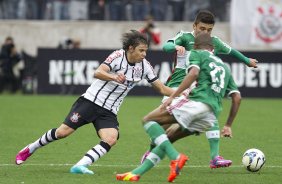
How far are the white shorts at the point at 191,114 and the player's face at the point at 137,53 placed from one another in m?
1.01

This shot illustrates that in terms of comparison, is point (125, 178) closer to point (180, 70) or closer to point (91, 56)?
point (180, 70)

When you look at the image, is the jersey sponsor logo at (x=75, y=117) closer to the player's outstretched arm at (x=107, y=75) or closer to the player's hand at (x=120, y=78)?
the player's outstretched arm at (x=107, y=75)

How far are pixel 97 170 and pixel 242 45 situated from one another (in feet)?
61.0

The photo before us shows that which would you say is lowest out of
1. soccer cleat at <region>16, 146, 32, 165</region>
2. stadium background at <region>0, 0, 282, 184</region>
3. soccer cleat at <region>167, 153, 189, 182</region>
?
stadium background at <region>0, 0, 282, 184</region>

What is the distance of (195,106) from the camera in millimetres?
9547

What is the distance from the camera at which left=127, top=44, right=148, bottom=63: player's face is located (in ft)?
34.1

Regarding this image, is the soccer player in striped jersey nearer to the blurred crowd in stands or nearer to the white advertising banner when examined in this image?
the white advertising banner

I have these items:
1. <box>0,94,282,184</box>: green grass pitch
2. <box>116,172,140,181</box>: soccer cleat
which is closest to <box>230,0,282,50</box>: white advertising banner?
<box>0,94,282,184</box>: green grass pitch

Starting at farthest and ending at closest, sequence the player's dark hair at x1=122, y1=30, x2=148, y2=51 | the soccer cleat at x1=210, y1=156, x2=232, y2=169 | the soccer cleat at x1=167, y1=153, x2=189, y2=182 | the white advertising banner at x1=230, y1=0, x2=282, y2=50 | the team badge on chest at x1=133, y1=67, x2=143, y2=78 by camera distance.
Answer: the white advertising banner at x1=230, y1=0, x2=282, y2=50 → the team badge on chest at x1=133, y1=67, x2=143, y2=78 → the soccer cleat at x1=210, y1=156, x2=232, y2=169 → the player's dark hair at x1=122, y1=30, x2=148, y2=51 → the soccer cleat at x1=167, y1=153, x2=189, y2=182

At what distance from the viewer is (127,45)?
34.4ft

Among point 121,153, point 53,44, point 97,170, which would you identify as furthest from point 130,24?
point 97,170

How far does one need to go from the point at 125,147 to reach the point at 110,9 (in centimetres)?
1619

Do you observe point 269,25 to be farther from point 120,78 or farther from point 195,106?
point 195,106

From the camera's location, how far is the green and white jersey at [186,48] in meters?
11.5
